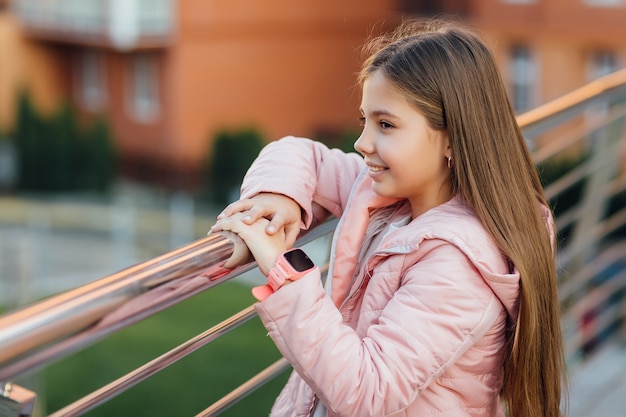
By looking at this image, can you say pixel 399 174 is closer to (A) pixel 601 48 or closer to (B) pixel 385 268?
(B) pixel 385 268

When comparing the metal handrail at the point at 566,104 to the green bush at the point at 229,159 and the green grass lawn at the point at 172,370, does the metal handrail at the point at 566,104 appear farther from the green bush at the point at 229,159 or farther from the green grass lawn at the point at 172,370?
the green bush at the point at 229,159

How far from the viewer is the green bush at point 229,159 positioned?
16.0m

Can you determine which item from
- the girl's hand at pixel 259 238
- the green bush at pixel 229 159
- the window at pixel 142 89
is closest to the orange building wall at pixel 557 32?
the green bush at pixel 229 159

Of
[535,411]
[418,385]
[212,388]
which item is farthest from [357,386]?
[212,388]

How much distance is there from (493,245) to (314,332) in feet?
0.88

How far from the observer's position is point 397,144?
1313mm

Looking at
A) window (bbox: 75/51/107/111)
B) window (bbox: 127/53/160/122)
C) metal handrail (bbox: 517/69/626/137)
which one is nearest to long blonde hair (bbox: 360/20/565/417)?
metal handrail (bbox: 517/69/626/137)

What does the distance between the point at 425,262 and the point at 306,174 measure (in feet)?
1.11

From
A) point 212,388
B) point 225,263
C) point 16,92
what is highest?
point 16,92

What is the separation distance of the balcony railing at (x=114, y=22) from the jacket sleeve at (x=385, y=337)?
53.8ft

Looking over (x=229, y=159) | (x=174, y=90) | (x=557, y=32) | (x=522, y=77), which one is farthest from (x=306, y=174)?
(x=174, y=90)

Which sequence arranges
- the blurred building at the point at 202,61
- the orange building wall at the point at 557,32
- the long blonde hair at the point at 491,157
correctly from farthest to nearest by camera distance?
the blurred building at the point at 202,61 < the orange building wall at the point at 557,32 < the long blonde hair at the point at 491,157

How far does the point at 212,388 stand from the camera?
755 cm

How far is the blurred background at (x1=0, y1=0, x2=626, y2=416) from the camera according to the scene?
15.0 meters
